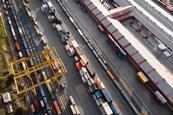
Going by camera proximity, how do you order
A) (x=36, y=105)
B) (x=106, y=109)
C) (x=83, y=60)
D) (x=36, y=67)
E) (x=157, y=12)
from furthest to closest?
(x=157, y=12), (x=83, y=60), (x=36, y=67), (x=36, y=105), (x=106, y=109)

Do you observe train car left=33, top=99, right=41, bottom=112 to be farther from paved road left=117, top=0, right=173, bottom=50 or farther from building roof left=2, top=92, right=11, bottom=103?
paved road left=117, top=0, right=173, bottom=50

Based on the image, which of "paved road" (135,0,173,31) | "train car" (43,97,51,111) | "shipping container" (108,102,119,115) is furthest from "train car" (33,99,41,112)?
"paved road" (135,0,173,31)

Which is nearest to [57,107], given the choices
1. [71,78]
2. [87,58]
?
[71,78]

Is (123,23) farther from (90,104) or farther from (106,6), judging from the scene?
(90,104)

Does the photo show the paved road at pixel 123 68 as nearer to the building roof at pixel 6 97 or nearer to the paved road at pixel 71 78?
the paved road at pixel 71 78

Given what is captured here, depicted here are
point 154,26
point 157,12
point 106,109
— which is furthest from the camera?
point 157,12

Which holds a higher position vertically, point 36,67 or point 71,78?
point 36,67

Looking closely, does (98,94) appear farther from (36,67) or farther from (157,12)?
(157,12)

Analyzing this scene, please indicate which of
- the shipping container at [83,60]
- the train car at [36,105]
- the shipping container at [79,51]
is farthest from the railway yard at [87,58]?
the shipping container at [79,51]
